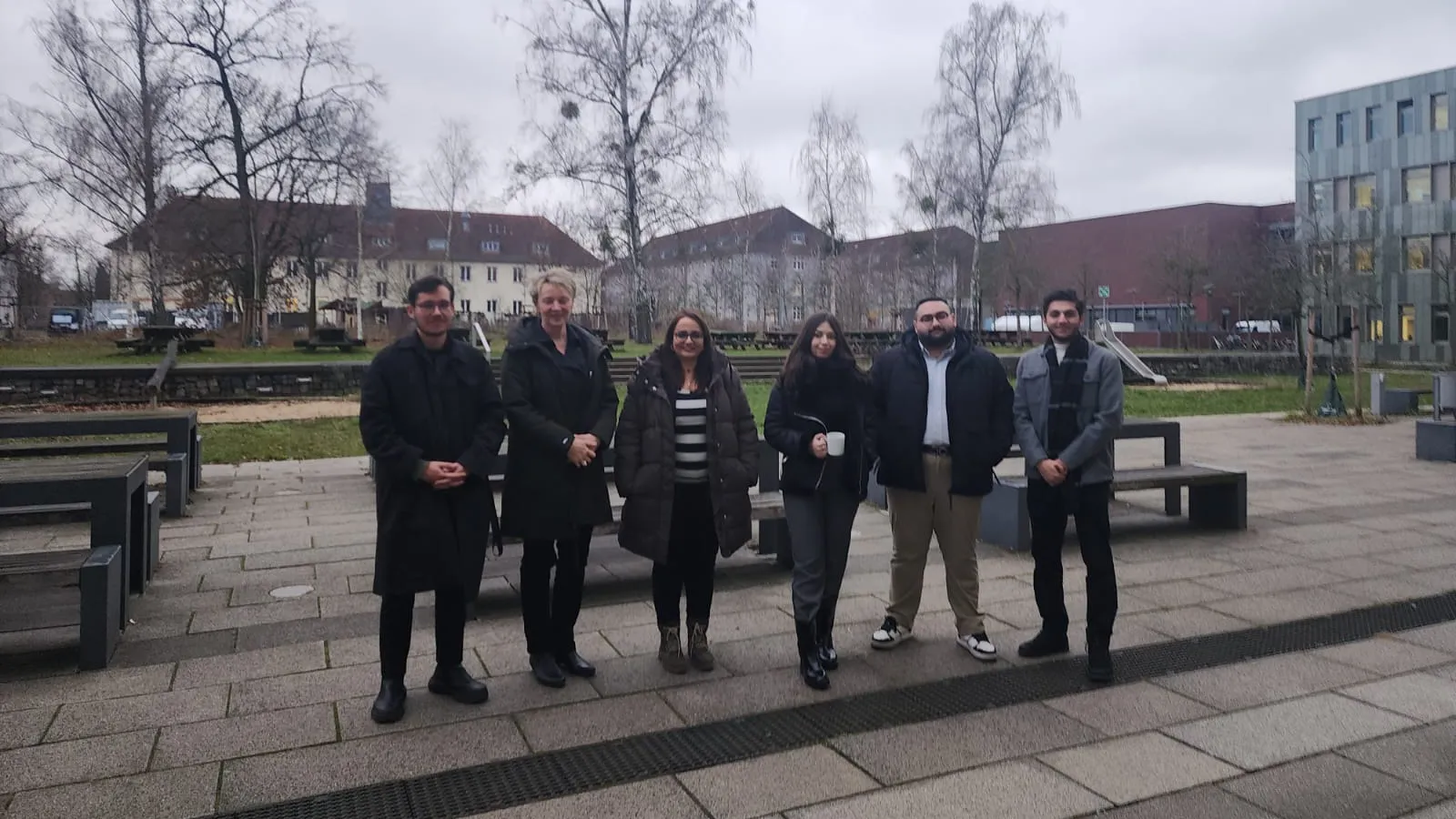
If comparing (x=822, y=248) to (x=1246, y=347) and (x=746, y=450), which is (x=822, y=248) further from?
(x=746, y=450)

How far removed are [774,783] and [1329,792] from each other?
1873mm

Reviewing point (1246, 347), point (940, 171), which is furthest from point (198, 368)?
point (1246, 347)

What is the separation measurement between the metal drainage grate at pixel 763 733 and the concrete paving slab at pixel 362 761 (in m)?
0.08

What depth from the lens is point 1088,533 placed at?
4871mm

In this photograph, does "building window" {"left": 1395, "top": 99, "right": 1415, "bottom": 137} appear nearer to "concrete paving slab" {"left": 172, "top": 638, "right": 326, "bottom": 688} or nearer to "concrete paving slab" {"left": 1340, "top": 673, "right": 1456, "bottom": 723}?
"concrete paving slab" {"left": 1340, "top": 673, "right": 1456, "bottom": 723}

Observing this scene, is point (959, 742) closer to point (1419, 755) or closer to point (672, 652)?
point (672, 652)

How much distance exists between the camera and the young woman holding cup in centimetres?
470

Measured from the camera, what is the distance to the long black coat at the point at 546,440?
4.45 metres

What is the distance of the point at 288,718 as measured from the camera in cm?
427

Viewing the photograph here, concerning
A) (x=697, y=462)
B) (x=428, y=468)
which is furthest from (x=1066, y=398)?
(x=428, y=468)

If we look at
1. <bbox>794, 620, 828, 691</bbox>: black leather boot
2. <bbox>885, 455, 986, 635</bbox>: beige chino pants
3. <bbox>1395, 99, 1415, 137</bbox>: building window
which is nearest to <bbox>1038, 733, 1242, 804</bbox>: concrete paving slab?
<bbox>794, 620, 828, 691</bbox>: black leather boot

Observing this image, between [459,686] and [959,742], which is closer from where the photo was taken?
[959,742]

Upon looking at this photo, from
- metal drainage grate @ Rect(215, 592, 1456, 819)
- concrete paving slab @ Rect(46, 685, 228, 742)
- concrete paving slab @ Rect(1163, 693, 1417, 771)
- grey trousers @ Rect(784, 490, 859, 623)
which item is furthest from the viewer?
grey trousers @ Rect(784, 490, 859, 623)

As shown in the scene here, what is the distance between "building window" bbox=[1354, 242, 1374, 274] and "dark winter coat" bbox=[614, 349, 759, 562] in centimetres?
5151
